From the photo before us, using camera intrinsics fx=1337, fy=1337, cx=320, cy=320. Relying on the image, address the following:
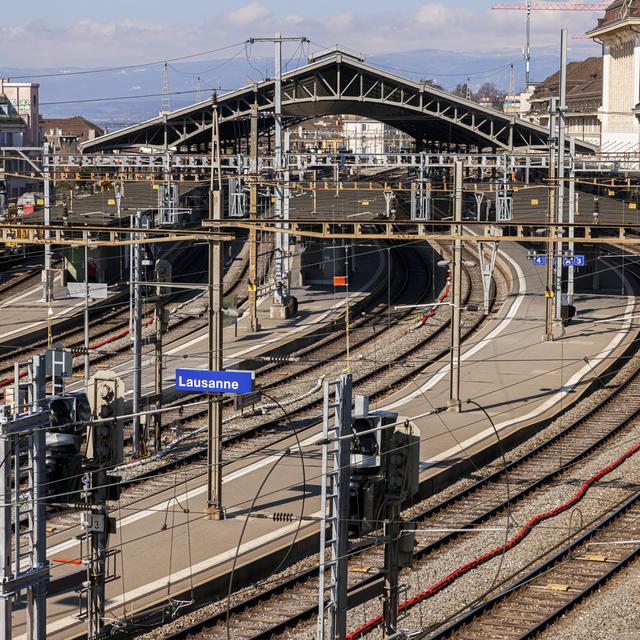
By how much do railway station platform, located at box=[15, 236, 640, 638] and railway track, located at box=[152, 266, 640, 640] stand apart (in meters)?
0.46

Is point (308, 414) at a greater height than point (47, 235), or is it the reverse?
point (47, 235)

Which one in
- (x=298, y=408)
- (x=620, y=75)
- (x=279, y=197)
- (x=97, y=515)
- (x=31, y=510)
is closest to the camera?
(x=31, y=510)

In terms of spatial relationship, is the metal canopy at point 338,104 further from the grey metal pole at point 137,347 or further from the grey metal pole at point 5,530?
the grey metal pole at point 5,530

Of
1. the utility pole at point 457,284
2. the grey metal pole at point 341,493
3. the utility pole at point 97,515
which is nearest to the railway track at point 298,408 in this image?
the utility pole at point 457,284

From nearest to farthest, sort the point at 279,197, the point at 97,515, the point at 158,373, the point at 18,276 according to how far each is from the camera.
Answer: the point at 97,515 < the point at 158,373 < the point at 279,197 < the point at 18,276

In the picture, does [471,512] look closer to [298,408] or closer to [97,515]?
[298,408]

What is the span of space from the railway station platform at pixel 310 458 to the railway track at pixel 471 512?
1.51 ft

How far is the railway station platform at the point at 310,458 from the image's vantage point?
1345 cm

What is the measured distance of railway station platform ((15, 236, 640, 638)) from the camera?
44.1 feet

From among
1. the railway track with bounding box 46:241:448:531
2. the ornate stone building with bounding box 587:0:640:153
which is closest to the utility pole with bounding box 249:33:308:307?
the railway track with bounding box 46:241:448:531

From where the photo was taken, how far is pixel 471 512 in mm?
16609

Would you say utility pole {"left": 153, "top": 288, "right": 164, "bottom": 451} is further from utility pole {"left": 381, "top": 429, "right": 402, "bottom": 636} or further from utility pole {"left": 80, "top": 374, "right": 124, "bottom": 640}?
utility pole {"left": 381, "top": 429, "right": 402, "bottom": 636}

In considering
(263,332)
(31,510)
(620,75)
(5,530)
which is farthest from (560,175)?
(620,75)

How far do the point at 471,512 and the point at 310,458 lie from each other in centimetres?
262
